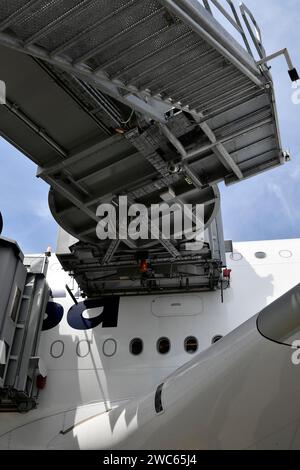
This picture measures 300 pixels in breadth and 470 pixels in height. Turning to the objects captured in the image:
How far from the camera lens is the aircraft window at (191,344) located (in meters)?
10.9

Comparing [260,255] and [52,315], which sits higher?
[260,255]

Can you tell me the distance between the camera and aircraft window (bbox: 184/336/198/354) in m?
10.9

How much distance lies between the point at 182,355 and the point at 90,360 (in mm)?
2193

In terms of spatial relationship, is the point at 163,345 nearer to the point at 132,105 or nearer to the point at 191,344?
the point at 191,344

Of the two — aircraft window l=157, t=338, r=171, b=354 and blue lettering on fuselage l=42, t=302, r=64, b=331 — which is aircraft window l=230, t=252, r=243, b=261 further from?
blue lettering on fuselage l=42, t=302, r=64, b=331

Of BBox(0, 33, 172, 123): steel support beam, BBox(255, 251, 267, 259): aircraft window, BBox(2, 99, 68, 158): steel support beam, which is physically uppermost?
BBox(255, 251, 267, 259): aircraft window

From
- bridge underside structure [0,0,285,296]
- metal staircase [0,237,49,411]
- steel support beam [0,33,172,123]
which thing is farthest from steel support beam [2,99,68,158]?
metal staircase [0,237,49,411]

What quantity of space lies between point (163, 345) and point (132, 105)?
6.58 metres

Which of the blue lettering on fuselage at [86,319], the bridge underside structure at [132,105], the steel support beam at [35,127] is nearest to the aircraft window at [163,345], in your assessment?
the blue lettering on fuselage at [86,319]

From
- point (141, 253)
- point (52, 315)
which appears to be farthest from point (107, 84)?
point (52, 315)

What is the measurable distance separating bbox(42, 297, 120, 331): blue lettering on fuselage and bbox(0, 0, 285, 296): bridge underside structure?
1.80 metres

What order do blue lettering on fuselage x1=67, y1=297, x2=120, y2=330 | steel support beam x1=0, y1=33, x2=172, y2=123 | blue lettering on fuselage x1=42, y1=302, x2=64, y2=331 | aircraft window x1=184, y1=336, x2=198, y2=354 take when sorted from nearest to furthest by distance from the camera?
steel support beam x1=0, y1=33, x2=172, y2=123 → aircraft window x1=184, y1=336, x2=198, y2=354 → blue lettering on fuselage x1=67, y1=297, x2=120, y2=330 → blue lettering on fuselage x1=42, y1=302, x2=64, y2=331

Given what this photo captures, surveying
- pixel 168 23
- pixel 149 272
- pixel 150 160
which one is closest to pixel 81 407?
pixel 149 272

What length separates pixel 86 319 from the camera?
39.2 feet
